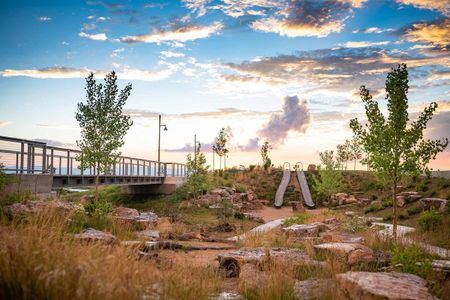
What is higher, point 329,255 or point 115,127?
point 115,127

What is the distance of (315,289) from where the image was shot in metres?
6.84

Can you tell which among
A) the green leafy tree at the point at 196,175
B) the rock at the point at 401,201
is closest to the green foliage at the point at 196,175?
the green leafy tree at the point at 196,175

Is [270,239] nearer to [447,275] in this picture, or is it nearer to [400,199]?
[447,275]

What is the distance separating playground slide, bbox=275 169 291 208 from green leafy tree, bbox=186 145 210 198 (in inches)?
307

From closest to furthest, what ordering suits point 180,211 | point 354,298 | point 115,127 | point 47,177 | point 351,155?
point 354,298
point 47,177
point 115,127
point 180,211
point 351,155

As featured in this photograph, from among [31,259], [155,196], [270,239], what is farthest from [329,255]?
[155,196]

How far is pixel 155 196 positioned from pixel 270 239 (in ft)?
87.1

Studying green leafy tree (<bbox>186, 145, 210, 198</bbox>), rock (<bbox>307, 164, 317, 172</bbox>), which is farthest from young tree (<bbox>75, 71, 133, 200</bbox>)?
rock (<bbox>307, 164, 317, 172</bbox>)

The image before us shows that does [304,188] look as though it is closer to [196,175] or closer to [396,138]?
[196,175]

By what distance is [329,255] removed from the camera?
1007 cm

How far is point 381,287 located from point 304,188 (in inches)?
1561

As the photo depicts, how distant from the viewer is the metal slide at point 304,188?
3908 cm

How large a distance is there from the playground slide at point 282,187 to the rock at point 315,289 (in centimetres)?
2994

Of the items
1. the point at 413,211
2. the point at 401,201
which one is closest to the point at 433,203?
the point at 413,211
